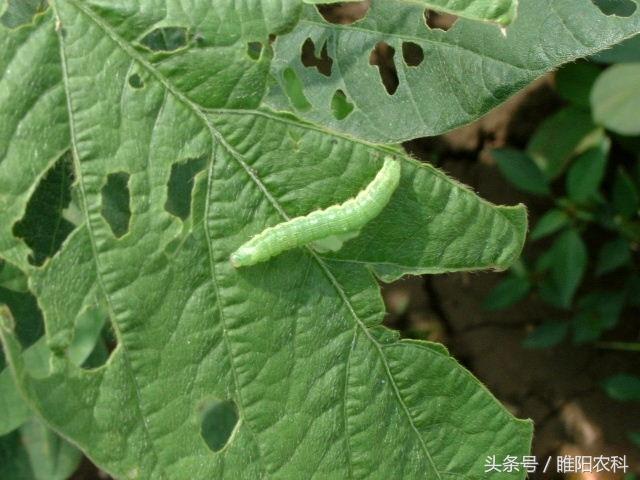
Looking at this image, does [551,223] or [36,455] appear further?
[551,223]

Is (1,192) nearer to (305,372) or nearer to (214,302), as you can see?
(214,302)

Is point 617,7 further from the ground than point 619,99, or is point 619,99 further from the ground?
point 617,7

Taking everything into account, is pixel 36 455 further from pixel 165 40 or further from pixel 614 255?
pixel 614 255

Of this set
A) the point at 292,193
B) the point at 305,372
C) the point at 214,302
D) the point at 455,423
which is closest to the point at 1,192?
the point at 214,302

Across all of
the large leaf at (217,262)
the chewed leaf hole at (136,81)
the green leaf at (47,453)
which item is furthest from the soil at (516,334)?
the chewed leaf hole at (136,81)

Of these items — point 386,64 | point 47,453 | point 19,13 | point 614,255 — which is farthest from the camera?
point 614,255

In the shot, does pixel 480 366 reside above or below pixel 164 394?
below

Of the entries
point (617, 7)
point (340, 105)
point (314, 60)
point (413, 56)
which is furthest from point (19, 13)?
point (314, 60)
